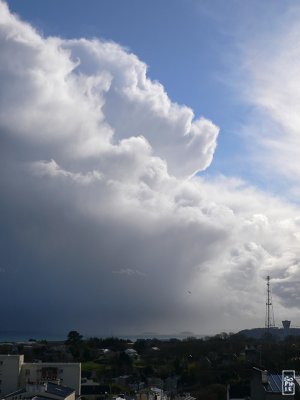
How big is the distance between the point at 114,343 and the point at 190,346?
25063 mm

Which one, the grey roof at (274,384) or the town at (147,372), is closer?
the grey roof at (274,384)

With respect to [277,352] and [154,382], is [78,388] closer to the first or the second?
[154,382]

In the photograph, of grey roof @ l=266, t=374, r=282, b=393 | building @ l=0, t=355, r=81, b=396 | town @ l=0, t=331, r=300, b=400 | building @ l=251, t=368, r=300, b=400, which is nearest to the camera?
building @ l=251, t=368, r=300, b=400

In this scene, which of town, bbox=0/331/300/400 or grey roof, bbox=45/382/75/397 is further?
town, bbox=0/331/300/400

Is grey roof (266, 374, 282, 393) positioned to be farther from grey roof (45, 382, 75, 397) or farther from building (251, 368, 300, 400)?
grey roof (45, 382, 75, 397)

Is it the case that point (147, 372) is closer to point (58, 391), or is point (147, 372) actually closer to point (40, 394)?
point (58, 391)

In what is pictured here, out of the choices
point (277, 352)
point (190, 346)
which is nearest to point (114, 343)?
point (190, 346)

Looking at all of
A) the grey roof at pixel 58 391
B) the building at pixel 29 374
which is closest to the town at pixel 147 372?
the building at pixel 29 374

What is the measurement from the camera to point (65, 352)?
93750 mm

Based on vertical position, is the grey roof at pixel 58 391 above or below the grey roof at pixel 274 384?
below

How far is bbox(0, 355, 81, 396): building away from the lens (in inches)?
2024

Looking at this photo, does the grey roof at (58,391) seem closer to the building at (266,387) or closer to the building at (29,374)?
the building at (29,374)

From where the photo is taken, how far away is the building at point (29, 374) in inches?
2024

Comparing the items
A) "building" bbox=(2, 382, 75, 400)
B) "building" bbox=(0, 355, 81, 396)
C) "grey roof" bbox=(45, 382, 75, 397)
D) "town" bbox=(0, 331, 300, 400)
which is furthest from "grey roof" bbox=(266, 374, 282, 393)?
"building" bbox=(0, 355, 81, 396)
